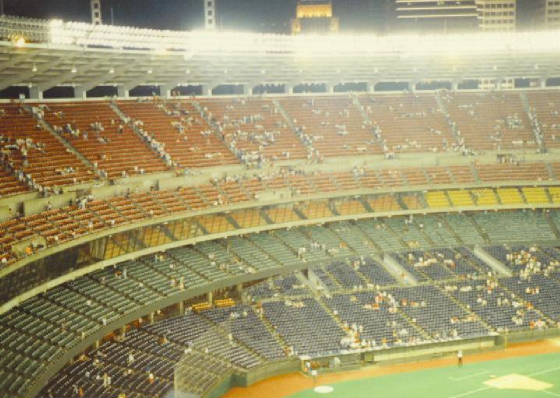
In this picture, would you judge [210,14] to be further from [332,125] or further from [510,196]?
[510,196]

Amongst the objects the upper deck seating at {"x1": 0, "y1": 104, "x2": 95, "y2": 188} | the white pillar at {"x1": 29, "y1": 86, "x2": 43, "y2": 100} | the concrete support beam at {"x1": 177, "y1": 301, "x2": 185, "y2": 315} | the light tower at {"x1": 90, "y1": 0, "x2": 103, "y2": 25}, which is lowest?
the concrete support beam at {"x1": 177, "y1": 301, "x2": 185, "y2": 315}

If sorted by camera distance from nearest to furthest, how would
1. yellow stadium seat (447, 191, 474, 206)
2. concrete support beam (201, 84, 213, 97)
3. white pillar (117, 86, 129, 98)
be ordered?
white pillar (117, 86, 129, 98) → yellow stadium seat (447, 191, 474, 206) → concrete support beam (201, 84, 213, 97)

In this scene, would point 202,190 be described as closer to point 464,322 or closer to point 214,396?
point 214,396

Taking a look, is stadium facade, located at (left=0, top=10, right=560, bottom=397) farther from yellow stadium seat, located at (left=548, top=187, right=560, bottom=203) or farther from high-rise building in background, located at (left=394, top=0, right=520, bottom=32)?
high-rise building in background, located at (left=394, top=0, right=520, bottom=32)

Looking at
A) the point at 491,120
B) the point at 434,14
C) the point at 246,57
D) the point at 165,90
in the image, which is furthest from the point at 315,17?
the point at 246,57

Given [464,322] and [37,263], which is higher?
[37,263]

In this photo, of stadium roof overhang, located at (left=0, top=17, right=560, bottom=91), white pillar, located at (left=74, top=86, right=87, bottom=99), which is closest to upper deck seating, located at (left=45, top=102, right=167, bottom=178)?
white pillar, located at (left=74, top=86, right=87, bottom=99)

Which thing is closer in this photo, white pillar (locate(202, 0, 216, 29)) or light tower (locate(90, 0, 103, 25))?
light tower (locate(90, 0, 103, 25))

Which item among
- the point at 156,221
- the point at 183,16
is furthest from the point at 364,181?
the point at 183,16
